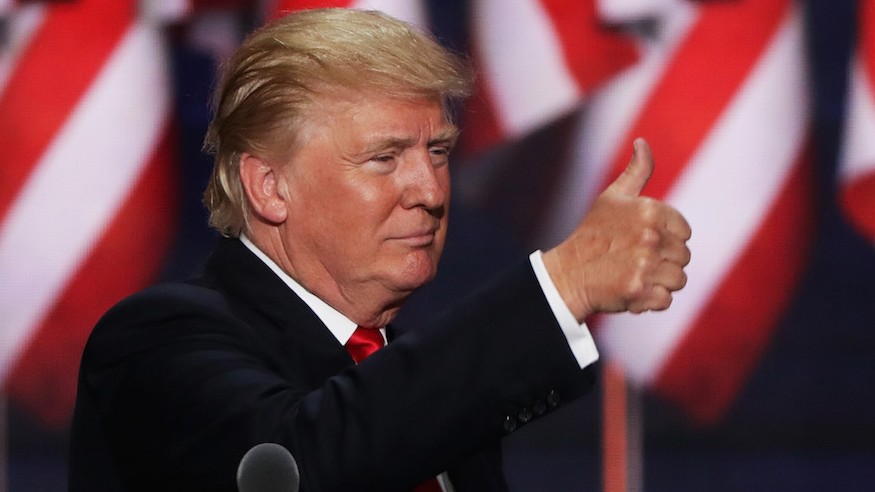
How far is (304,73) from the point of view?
110cm

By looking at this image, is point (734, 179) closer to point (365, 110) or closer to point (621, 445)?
point (621, 445)

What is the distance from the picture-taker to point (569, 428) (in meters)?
2.40

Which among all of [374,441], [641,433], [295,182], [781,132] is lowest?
[641,433]

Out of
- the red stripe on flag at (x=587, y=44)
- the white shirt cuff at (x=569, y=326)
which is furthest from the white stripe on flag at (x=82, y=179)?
the white shirt cuff at (x=569, y=326)

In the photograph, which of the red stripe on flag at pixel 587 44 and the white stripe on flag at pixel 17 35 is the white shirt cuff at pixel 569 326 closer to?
the red stripe on flag at pixel 587 44

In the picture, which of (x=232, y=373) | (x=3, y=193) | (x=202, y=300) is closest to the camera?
(x=232, y=373)

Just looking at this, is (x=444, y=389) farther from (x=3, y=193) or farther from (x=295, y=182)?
(x=3, y=193)

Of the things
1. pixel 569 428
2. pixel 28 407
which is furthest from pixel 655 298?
pixel 28 407

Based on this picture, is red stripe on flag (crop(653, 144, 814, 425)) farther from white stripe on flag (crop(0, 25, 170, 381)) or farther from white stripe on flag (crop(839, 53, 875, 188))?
white stripe on flag (crop(0, 25, 170, 381))

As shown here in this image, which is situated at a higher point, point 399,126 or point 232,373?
point 399,126

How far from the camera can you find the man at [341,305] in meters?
0.83

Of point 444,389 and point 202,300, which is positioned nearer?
point 444,389

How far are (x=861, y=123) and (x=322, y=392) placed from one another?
1854 millimetres

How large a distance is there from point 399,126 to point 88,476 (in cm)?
41
